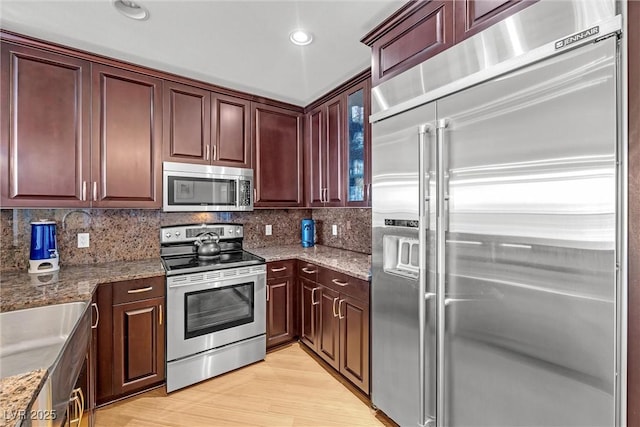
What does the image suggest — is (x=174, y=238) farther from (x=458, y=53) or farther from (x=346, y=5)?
(x=458, y=53)

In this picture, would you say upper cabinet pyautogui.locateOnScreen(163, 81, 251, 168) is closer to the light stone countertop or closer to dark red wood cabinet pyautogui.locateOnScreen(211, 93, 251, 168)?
dark red wood cabinet pyautogui.locateOnScreen(211, 93, 251, 168)

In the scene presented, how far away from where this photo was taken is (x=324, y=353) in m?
2.41

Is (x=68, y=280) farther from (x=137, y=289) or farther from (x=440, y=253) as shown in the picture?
(x=440, y=253)

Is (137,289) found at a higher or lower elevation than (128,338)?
higher

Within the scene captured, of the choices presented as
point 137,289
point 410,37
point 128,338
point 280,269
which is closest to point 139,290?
point 137,289

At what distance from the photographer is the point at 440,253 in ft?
4.45

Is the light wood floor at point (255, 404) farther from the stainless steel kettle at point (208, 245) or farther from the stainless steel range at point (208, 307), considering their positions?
the stainless steel kettle at point (208, 245)

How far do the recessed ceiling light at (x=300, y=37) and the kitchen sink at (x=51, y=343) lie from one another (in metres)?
1.93

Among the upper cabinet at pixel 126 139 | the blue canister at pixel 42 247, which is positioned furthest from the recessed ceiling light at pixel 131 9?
the blue canister at pixel 42 247

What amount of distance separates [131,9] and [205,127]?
Answer: 1.04 m

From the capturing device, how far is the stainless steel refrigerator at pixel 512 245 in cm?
93

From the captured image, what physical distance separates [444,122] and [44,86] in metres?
2.53

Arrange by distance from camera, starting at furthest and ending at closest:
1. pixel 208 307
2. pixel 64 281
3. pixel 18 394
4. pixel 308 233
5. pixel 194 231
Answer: pixel 308 233, pixel 194 231, pixel 208 307, pixel 64 281, pixel 18 394

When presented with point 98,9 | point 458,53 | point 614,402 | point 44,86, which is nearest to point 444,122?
point 458,53
